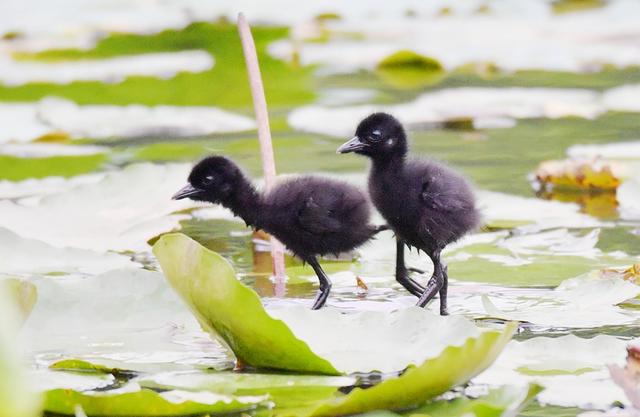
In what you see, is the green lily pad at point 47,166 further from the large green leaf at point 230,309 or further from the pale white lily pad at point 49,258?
the large green leaf at point 230,309

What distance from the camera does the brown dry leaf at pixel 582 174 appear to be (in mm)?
4512

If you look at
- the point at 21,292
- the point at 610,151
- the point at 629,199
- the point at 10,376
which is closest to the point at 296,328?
the point at 21,292

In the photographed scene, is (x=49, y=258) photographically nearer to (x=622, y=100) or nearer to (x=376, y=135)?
(x=376, y=135)

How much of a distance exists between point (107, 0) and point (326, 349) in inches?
413

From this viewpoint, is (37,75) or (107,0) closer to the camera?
(37,75)

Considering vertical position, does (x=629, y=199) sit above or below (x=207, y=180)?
below

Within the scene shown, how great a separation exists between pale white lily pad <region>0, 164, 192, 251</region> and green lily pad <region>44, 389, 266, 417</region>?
1.63 m

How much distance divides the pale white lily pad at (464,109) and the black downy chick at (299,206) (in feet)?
8.49

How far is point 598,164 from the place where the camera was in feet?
14.9

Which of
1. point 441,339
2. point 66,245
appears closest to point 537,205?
point 66,245

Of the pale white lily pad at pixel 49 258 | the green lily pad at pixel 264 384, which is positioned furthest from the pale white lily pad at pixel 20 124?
the green lily pad at pixel 264 384

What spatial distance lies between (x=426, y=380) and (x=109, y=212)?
2205mm

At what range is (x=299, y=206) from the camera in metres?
3.05

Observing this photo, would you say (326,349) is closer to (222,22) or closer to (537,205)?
(537,205)
